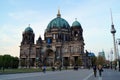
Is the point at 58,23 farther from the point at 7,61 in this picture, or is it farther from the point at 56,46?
the point at 7,61

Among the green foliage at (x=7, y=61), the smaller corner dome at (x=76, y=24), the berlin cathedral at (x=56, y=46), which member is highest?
the smaller corner dome at (x=76, y=24)

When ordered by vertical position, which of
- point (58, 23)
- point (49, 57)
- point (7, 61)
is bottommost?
point (7, 61)

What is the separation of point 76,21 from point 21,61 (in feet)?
110

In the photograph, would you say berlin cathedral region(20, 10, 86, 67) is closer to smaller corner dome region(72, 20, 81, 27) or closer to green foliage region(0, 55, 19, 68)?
smaller corner dome region(72, 20, 81, 27)

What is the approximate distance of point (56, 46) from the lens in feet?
369

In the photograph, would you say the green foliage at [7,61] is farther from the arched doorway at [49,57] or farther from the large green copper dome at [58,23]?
the large green copper dome at [58,23]

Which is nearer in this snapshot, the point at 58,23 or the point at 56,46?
the point at 56,46

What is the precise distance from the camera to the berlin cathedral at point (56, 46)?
10931 centimetres

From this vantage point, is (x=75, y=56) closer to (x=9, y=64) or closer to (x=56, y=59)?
(x=56, y=59)

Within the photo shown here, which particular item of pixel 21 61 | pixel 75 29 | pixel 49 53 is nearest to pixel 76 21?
pixel 75 29

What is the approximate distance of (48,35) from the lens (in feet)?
393

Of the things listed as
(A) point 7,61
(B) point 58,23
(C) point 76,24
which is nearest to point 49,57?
(B) point 58,23

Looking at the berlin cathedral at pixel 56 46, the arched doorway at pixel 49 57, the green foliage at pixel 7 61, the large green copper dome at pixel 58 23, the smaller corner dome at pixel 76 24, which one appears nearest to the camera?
the green foliage at pixel 7 61

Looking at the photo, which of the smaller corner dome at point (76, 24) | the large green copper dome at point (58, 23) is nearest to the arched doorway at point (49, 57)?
the large green copper dome at point (58, 23)
